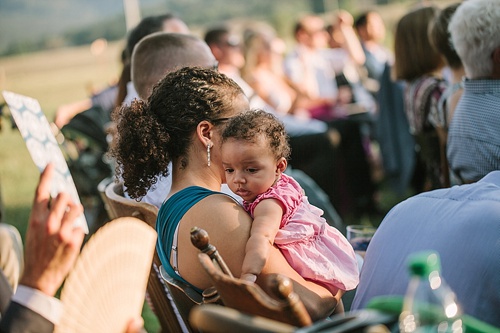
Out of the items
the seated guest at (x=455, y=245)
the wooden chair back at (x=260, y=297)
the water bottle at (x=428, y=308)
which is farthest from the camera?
the seated guest at (x=455, y=245)

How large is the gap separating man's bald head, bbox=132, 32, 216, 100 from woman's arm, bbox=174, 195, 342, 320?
4.63 feet

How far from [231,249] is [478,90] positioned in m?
2.00

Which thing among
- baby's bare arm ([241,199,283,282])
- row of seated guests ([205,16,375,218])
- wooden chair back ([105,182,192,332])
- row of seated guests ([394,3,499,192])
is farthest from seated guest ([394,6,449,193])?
baby's bare arm ([241,199,283,282])

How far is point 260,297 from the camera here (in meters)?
1.72

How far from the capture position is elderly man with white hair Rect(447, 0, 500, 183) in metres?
3.57

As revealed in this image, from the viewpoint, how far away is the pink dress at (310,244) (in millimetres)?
2264

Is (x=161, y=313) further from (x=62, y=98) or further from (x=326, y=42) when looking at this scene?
(x=62, y=98)

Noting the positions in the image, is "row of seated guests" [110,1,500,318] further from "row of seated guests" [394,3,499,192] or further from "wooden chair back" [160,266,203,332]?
"row of seated guests" [394,3,499,192]

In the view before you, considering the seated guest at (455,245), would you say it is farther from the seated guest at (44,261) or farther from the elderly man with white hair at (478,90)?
the elderly man with white hair at (478,90)

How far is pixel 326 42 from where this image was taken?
11070 millimetres

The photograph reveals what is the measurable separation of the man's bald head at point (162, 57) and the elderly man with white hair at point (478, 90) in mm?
1282

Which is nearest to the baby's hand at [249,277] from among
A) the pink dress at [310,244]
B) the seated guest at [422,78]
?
the pink dress at [310,244]

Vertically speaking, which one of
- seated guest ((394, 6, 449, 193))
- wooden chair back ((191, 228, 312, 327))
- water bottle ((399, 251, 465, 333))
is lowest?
seated guest ((394, 6, 449, 193))

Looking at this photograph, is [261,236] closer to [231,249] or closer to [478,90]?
[231,249]
